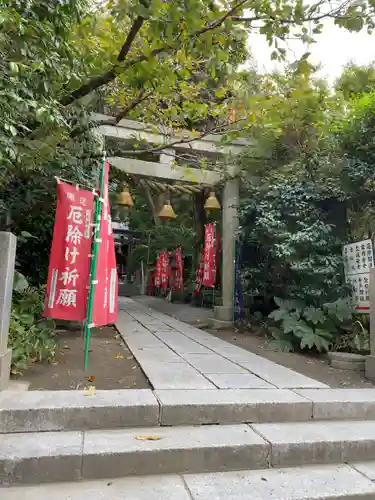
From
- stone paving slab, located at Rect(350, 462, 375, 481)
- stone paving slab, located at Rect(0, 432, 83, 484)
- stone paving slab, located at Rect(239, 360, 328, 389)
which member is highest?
stone paving slab, located at Rect(239, 360, 328, 389)

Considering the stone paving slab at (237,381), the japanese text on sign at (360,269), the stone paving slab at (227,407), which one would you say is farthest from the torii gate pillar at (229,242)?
the stone paving slab at (227,407)

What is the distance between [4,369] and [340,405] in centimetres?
311

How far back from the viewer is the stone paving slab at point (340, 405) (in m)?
3.40

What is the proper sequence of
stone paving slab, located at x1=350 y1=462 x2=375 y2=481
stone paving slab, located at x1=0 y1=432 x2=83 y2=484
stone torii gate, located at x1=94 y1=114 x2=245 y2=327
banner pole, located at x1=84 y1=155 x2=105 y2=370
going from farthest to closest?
stone torii gate, located at x1=94 y1=114 x2=245 y2=327 → banner pole, located at x1=84 y1=155 x2=105 y2=370 → stone paving slab, located at x1=350 y1=462 x2=375 y2=481 → stone paving slab, located at x1=0 y1=432 x2=83 y2=484

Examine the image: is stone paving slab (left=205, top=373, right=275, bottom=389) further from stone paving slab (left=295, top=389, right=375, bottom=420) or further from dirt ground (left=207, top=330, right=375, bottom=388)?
dirt ground (left=207, top=330, right=375, bottom=388)

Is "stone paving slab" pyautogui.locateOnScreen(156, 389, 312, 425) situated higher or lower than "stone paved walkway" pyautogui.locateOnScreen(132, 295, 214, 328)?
lower

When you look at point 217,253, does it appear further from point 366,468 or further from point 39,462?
point 39,462

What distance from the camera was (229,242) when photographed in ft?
29.5

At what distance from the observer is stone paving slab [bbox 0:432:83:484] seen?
2467 millimetres

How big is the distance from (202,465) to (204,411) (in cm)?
49

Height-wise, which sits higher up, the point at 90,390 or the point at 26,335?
the point at 26,335

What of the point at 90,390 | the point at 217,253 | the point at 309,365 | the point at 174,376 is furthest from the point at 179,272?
the point at 90,390

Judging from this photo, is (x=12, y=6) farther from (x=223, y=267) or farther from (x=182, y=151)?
(x=223, y=267)

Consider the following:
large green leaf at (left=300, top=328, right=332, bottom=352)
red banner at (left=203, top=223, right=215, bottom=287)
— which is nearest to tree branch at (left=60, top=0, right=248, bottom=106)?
large green leaf at (left=300, top=328, right=332, bottom=352)
